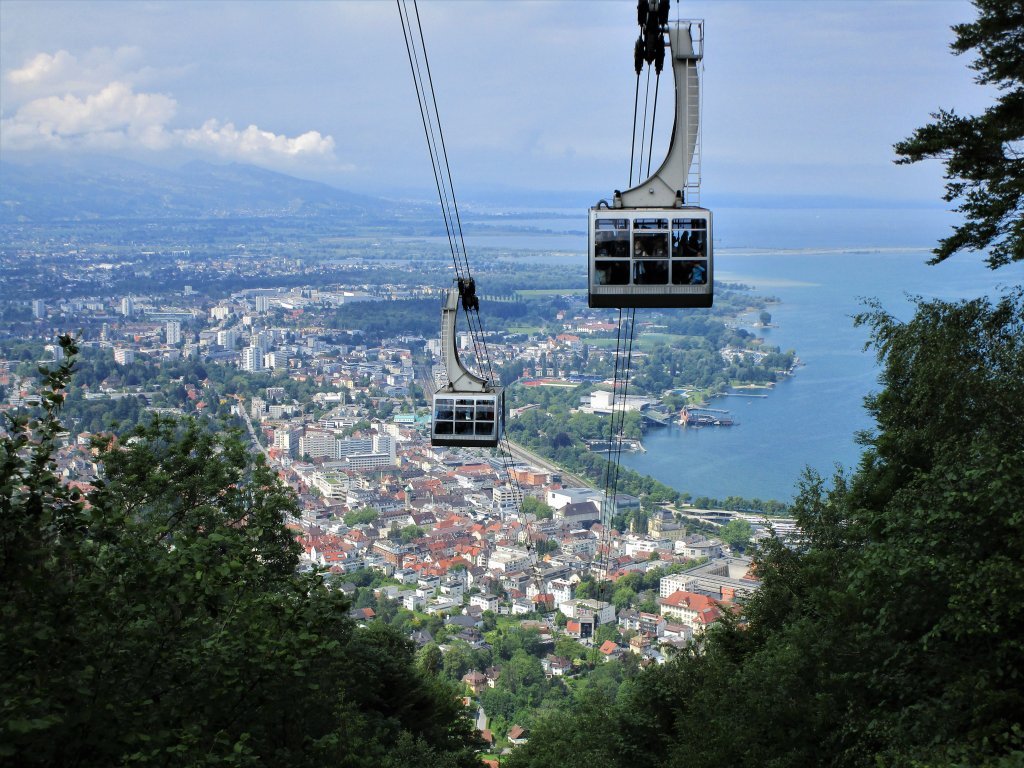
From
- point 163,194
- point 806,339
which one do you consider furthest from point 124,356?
point 163,194

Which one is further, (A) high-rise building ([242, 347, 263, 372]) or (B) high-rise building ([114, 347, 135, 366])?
(A) high-rise building ([242, 347, 263, 372])

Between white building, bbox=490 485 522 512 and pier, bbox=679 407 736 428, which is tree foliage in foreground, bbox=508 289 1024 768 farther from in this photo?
pier, bbox=679 407 736 428

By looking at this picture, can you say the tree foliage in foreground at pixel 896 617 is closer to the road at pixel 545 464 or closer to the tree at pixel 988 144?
the tree at pixel 988 144

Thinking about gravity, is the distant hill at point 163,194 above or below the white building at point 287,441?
above

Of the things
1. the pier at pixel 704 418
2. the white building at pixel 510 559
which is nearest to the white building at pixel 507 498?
the white building at pixel 510 559

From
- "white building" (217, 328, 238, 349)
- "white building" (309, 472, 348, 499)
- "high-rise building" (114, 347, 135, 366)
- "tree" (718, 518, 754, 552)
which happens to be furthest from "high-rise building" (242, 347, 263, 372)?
"tree" (718, 518, 754, 552)

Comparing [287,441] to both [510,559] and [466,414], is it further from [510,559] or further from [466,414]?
[466,414]
